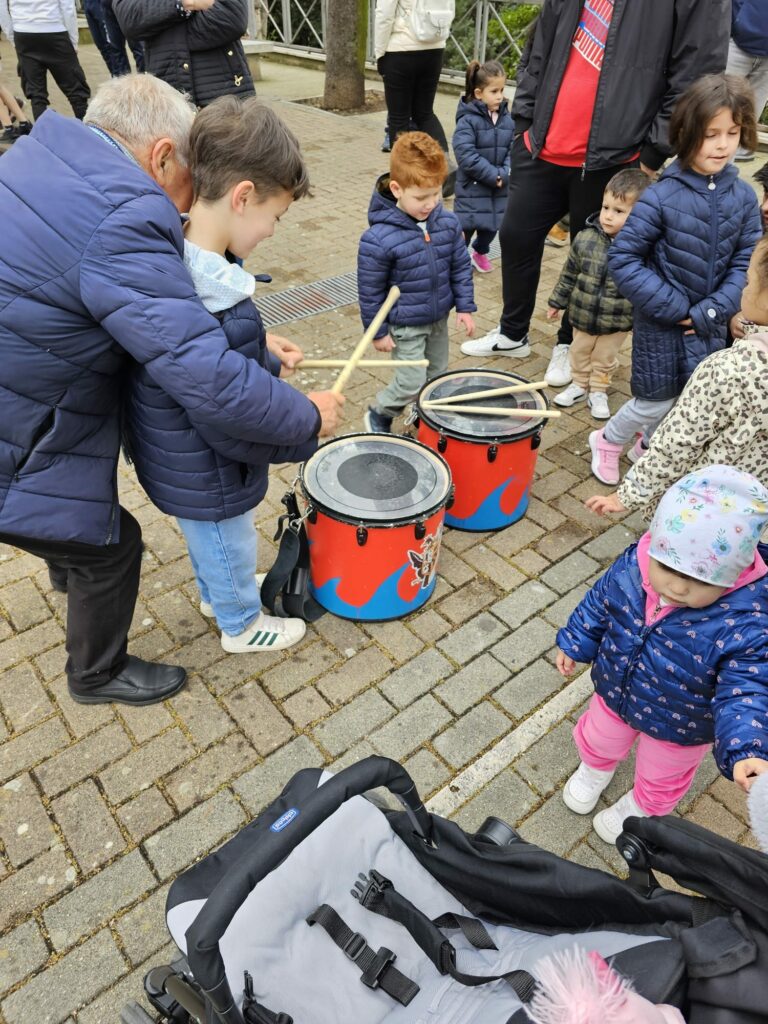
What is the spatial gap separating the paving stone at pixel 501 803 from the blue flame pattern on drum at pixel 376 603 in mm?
844

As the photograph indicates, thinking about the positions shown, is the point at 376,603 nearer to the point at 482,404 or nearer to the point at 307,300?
the point at 482,404

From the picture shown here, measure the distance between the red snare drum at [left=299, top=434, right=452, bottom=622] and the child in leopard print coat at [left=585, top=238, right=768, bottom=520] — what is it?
84 centimetres

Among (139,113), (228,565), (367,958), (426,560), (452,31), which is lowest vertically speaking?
(426,560)

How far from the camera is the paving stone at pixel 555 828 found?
2.37 meters

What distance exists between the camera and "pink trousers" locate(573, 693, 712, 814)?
7.06 feet

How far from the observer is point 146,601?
3.22 m

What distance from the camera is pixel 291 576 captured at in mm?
2963

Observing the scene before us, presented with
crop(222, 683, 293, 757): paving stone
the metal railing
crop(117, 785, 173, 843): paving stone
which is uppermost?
the metal railing

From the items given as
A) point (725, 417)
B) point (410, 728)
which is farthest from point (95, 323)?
point (725, 417)

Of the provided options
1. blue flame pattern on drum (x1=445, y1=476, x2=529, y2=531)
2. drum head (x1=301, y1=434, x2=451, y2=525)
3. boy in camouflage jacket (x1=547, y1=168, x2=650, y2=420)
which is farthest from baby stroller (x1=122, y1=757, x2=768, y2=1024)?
boy in camouflage jacket (x1=547, y1=168, x2=650, y2=420)

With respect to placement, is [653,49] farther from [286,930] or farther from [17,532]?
[286,930]

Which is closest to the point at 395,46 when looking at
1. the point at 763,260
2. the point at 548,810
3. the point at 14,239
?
the point at 763,260

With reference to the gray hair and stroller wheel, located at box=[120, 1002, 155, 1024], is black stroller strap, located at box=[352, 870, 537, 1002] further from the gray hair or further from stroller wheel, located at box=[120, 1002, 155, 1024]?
the gray hair

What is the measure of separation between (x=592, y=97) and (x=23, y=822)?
440 cm
